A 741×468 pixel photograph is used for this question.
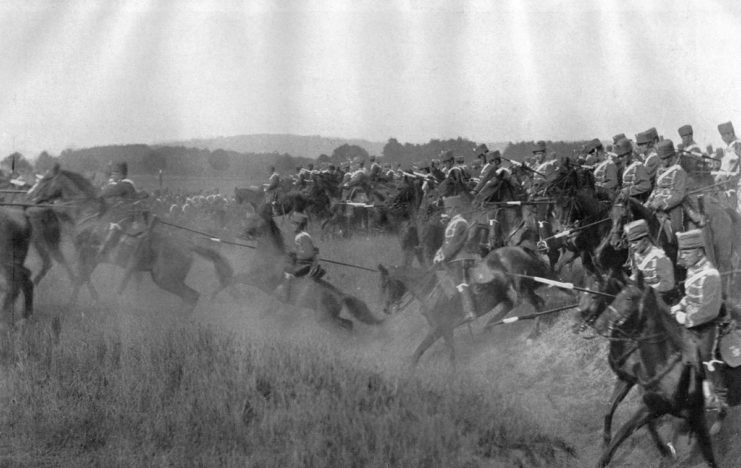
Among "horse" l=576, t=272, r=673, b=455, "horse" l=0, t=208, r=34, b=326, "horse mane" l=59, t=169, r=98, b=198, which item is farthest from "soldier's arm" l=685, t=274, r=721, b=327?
"horse mane" l=59, t=169, r=98, b=198

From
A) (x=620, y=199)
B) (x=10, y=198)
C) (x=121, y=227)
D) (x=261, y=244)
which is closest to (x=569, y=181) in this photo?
(x=620, y=199)

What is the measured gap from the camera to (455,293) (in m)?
12.6

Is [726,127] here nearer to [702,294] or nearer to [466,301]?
[466,301]

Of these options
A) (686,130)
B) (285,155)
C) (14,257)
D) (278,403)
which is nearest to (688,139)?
(686,130)

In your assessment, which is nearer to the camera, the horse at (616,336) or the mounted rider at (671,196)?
the horse at (616,336)

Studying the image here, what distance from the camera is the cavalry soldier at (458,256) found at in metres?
12.6

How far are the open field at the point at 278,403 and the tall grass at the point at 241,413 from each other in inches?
0.7

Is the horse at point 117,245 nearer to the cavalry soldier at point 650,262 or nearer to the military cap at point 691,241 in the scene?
the cavalry soldier at point 650,262

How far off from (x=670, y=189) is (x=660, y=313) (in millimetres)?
4403

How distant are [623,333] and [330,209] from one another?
21218 millimetres

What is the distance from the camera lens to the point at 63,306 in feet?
49.5

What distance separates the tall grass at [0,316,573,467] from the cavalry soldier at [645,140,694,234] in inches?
156

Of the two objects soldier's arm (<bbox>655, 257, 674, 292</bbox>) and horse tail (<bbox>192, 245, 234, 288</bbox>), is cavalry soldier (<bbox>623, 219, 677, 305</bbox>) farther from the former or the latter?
horse tail (<bbox>192, 245, 234, 288</bbox>)

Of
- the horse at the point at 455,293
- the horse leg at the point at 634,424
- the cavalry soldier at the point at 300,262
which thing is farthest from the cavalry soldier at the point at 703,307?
the cavalry soldier at the point at 300,262
